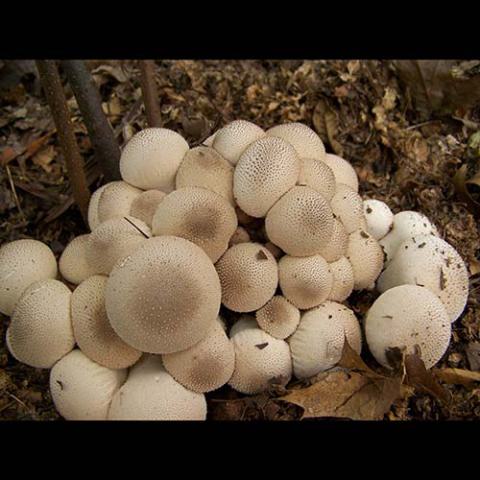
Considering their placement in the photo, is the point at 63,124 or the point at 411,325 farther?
the point at 63,124

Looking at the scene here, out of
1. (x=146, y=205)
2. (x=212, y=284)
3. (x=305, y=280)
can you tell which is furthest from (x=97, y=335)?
(x=305, y=280)

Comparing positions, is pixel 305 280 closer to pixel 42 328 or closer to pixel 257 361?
pixel 257 361

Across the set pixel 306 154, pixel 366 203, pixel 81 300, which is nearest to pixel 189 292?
pixel 81 300

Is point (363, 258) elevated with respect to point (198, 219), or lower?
lower

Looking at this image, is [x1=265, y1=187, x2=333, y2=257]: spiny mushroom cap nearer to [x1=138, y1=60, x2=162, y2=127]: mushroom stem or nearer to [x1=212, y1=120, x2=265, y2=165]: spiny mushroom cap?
[x1=212, y1=120, x2=265, y2=165]: spiny mushroom cap

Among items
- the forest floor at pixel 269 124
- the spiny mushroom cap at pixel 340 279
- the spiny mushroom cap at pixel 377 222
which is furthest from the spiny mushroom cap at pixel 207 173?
the forest floor at pixel 269 124

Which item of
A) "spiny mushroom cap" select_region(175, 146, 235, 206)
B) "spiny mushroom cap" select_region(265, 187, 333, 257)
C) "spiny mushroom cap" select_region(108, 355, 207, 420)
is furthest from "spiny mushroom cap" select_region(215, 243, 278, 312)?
"spiny mushroom cap" select_region(108, 355, 207, 420)

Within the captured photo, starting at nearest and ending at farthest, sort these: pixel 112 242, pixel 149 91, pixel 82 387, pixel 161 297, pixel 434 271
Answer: pixel 161 297 < pixel 82 387 < pixel 112 242 < pixel 434 271 < pixel 149 91
